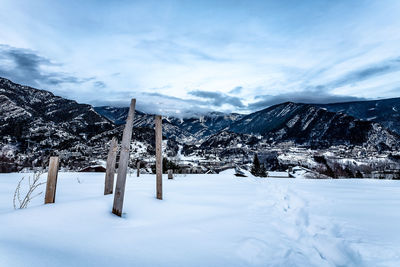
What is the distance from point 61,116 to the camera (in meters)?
196

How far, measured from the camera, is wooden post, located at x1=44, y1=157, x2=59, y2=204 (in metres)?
5.23

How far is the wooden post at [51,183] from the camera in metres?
5.23

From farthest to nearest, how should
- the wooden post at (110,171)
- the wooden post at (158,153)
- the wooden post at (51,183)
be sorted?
the wooden post at (110,171), the wooden post at (158,153), the wooden post at (51,183)

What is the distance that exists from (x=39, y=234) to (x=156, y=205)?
9.79 ft

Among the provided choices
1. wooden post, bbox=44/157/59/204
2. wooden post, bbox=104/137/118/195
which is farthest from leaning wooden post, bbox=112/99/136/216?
wooden post, bbox=104/137/118/195

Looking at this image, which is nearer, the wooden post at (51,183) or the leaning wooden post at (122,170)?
the leaning wooden post at (122,170)

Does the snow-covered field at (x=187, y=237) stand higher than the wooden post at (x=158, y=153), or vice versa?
the wooden post at (x=158, y=153)

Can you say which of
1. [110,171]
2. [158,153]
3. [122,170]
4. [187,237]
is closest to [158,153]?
[158,153]

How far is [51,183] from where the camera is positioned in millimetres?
5266

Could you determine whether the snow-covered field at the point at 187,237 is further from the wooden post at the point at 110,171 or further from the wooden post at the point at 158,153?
the wooden post at the point at 110,171

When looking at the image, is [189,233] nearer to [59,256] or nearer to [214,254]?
[214,254]

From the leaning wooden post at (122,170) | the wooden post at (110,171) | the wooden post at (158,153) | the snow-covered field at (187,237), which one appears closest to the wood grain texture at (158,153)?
the wooden post at (158,153)

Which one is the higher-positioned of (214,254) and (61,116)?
(61,116)

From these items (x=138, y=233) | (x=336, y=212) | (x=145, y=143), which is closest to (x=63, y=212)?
(x=138, y=233)
